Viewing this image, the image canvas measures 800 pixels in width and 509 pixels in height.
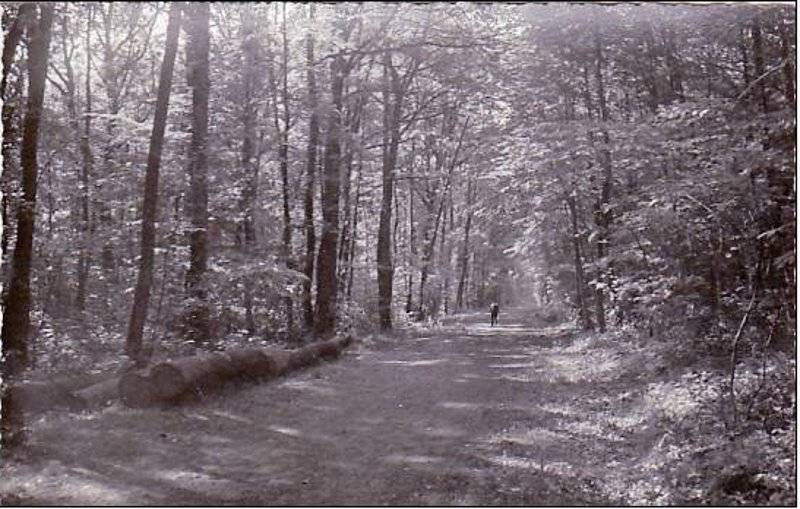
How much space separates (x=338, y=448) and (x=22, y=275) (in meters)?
3.87

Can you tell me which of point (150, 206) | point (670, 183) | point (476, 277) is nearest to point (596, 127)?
point (670, 183)

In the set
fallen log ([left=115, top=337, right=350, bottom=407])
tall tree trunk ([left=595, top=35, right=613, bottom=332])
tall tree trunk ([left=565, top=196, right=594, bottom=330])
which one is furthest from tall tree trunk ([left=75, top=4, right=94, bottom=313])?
tall tree trunk ([left=565, top=196, right=594, bottom=330])

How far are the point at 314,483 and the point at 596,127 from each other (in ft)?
31.4

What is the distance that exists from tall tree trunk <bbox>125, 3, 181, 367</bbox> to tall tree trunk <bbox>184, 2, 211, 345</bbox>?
5.34 feet

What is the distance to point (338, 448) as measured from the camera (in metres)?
7.90

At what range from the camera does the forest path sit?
19.8 ft

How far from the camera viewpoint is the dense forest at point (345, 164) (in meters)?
8.02

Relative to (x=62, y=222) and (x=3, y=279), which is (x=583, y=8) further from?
(x=62, y=222)

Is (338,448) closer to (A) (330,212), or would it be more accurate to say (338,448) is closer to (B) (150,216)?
(B) (150,216)

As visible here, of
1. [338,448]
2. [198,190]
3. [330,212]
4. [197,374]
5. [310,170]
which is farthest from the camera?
[310,170]

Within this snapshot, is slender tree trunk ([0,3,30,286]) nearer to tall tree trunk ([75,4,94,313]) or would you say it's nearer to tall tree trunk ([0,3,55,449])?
tall tree trunk ([0,3,55,449])

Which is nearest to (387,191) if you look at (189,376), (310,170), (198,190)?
(310,170)

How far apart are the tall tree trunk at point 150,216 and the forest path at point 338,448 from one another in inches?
75.9

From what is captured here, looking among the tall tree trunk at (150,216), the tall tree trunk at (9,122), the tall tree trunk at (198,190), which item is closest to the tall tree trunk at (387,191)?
the tall tree trunk at (198,190)
